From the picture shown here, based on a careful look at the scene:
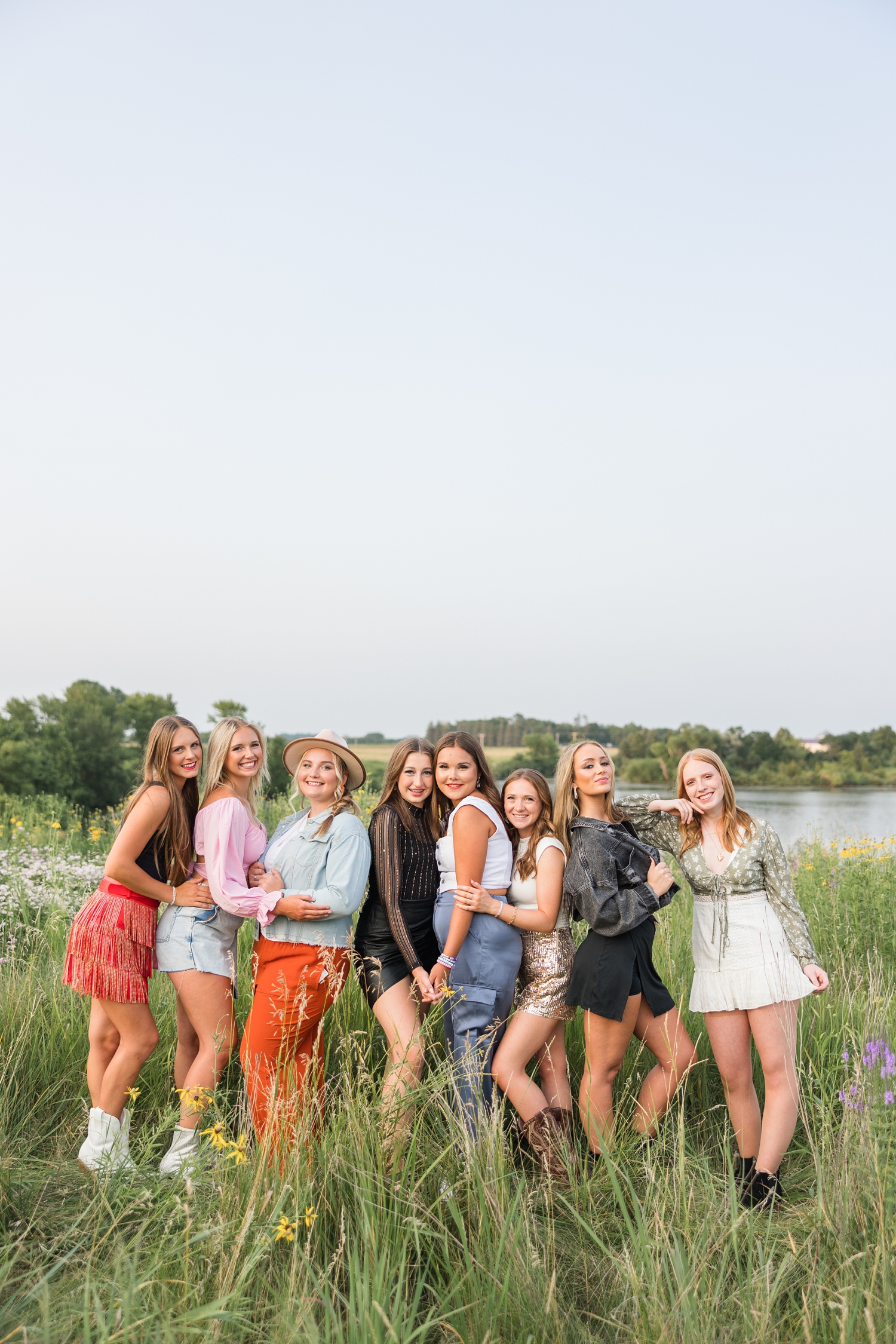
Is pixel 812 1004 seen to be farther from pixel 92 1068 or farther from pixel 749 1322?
pixel 92 1068

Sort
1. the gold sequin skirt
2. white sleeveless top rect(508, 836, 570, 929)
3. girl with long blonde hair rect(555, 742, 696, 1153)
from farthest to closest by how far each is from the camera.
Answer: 1. white sleeveless top rect(508, 836, 570, 929)
2. the gold sequin skirt
3. girl with long blonde hair rect(555, 742, 696, 1153)

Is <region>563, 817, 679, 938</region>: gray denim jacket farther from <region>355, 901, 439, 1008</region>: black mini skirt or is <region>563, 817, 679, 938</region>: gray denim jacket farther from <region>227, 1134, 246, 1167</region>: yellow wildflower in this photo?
<region>227, 1134, 246, 1167</region>: yellow wildflower

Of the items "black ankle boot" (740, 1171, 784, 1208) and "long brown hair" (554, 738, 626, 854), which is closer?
"black ankle boot" (740, 1171, 784, 1208)

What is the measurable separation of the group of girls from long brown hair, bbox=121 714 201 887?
12mm

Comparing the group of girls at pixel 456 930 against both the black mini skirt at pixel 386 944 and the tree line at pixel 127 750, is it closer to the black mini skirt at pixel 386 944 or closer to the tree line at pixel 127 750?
the black mini skirt at pixel 386 944

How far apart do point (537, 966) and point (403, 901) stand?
748 millimetres

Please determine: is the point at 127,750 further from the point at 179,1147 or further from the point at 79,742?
the point at 179,1147

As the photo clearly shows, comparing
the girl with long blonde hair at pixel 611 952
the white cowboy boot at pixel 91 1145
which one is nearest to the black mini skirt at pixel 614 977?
the girl with long blonde hair at pixel 611 952

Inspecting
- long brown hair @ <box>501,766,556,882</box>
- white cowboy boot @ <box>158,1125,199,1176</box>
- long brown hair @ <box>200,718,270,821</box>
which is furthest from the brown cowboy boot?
long brown hair @ <box>200,718,270,821</box>

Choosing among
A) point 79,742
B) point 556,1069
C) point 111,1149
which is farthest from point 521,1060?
point 79,742

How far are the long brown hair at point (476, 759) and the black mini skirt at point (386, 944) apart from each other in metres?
0.58

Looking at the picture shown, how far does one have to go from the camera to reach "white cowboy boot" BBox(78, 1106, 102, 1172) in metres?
3.76

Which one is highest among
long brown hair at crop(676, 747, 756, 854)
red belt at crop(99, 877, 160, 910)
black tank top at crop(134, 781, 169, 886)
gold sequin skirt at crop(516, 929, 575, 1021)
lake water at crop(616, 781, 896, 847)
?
long brown hair at crop(676, 747, 756, 854)

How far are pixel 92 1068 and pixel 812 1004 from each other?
423 cm
